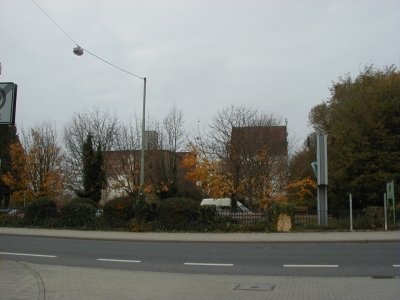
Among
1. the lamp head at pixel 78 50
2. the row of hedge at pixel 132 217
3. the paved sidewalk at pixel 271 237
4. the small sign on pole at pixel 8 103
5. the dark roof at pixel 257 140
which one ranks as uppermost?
the lamp head at pixel 78 50

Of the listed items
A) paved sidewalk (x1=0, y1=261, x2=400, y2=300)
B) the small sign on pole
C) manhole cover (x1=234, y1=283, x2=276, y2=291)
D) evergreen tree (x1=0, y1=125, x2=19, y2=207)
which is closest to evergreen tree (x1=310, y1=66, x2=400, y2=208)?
paved sidewalk (x1=0, y1=261, x2=400, y2=300)

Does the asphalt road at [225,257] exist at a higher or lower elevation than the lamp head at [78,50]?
lower

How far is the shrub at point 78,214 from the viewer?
29.6m

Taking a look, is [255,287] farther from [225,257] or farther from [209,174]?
[209,174]

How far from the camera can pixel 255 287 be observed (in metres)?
10.3

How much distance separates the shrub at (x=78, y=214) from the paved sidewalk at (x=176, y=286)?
17400mm

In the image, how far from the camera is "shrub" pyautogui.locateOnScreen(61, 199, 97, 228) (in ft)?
97.2

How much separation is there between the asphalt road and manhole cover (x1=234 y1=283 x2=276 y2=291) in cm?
196

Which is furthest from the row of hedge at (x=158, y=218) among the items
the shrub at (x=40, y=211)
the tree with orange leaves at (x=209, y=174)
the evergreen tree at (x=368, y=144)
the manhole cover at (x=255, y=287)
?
the manhole cover at (x=255, y=287)

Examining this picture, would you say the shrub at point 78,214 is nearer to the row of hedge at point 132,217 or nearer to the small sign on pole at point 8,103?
the row of hedge at point 132,217

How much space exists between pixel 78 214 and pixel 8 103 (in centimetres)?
2136

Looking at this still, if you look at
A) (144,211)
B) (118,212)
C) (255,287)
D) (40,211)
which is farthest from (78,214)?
(255,287)

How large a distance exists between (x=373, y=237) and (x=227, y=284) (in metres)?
12.1

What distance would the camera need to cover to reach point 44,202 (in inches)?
1234
